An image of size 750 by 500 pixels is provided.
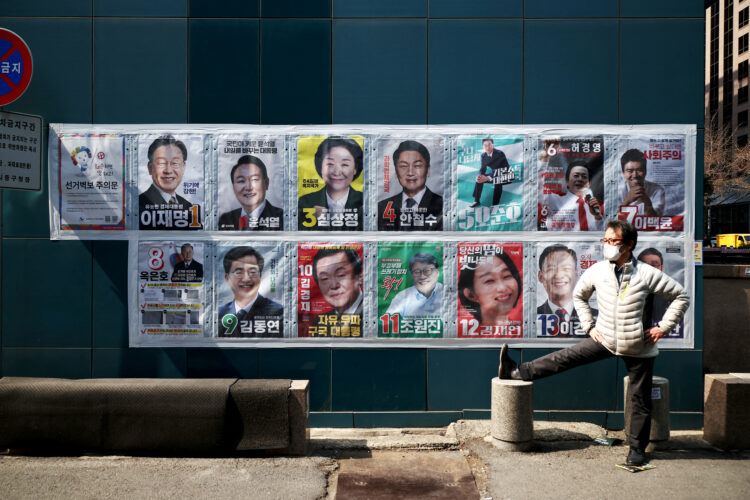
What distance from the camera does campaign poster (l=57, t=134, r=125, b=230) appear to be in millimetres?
6219

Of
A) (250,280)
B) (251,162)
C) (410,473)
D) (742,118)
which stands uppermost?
(742,118)

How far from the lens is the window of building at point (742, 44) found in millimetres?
53281

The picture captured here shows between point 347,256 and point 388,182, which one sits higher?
point 388,182

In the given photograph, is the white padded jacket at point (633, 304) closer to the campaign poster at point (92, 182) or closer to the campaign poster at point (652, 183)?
the campaign poster at point (652, 183)

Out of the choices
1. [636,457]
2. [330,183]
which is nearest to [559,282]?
[636,457]

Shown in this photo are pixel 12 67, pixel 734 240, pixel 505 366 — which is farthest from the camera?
pixel 734 240

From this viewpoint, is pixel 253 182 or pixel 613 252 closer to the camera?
pixel 613 252

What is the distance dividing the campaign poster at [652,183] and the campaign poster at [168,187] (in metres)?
5.11

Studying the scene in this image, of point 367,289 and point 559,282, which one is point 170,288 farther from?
point 559,282

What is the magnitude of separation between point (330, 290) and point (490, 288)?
1.94 metres

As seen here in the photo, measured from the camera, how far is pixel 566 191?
6.21 meters

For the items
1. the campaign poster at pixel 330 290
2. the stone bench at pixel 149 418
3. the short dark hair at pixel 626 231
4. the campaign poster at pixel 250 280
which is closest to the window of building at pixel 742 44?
the short dark hair at pixel 626 231

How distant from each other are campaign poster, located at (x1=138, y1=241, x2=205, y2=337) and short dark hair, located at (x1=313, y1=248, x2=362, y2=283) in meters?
1.38

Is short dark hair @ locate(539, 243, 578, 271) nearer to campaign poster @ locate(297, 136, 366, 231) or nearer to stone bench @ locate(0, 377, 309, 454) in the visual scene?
campaign poster @ locate(297, 136, 366, 231)
